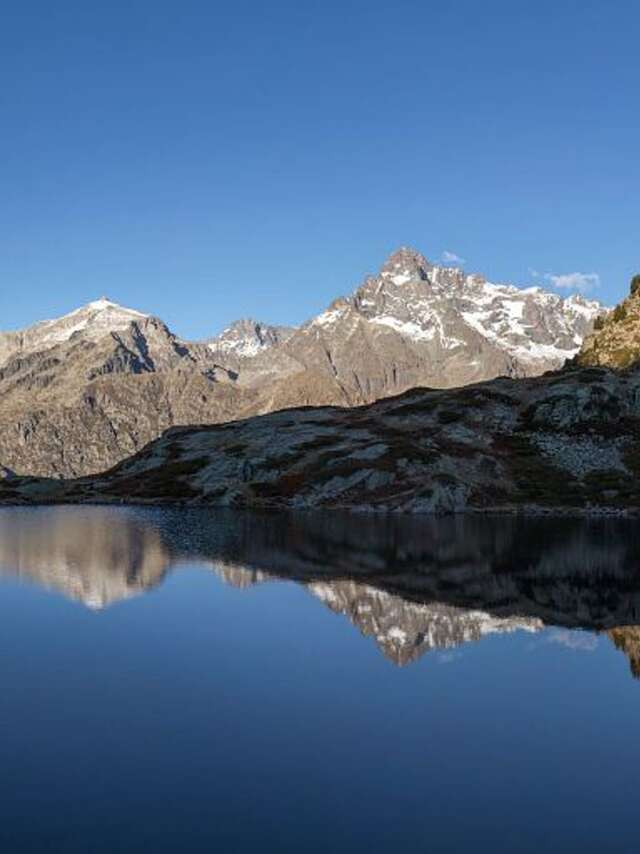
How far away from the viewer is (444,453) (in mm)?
186625

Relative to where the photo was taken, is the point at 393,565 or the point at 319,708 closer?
the point at 319,708

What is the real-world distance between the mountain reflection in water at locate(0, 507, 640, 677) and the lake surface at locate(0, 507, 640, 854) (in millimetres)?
540

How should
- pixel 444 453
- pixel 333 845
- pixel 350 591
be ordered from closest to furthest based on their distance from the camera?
pixel 333 845
pixel 350 591
pixel 444 453

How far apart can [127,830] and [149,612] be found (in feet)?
137

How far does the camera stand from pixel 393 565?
314ft

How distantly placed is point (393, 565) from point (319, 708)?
177ft

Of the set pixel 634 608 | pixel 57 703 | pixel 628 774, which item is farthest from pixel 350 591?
pixel 628 774

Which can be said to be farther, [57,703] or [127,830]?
[57,703]

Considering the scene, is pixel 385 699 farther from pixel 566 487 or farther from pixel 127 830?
pixel 566 487

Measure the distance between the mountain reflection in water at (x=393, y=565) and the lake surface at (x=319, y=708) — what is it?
0.54 meters

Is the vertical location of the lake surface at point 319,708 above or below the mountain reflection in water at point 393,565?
below

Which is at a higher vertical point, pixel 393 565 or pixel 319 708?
pixel 393 565

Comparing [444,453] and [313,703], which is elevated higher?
[444,453]

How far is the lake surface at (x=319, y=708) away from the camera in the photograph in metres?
28.8
